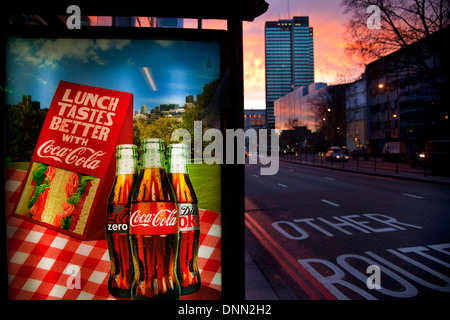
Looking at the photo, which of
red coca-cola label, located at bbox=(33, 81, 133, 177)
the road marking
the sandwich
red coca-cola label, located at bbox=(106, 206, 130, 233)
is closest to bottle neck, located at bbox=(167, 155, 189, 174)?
→ red coca-cola label, located at bbox=(106, 206, 130, 233)

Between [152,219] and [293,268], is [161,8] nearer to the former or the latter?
[152,219]

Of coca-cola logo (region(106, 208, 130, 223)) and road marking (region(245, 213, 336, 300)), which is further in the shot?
road marking (region(245, 213, 336, 300))

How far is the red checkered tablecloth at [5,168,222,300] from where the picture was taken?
224 cm

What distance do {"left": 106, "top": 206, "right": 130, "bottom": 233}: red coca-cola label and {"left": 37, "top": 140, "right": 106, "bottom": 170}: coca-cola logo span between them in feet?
1.52

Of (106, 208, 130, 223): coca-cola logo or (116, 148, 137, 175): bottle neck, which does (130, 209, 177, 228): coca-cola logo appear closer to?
(106, 208, 130, 223): coca-cola logo

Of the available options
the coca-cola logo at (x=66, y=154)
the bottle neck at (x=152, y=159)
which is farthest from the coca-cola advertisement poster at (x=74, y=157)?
the bottle neck at (x=152, y=159)

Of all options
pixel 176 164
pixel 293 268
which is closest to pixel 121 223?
pixel 176 164

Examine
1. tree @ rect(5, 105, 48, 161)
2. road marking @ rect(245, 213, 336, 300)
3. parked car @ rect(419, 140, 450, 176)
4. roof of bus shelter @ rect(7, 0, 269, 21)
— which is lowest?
road marking @ rect(245, 213, 336, 300)

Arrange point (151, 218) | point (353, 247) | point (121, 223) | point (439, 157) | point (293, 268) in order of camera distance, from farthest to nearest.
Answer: point (439, 157) → point (353, 247) → point (293, 268) → point (121, 223) → point (151, 218)

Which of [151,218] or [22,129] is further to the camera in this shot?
[22,129]

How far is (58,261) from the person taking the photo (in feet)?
7.47

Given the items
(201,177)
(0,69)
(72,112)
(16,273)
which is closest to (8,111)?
(0,69)
